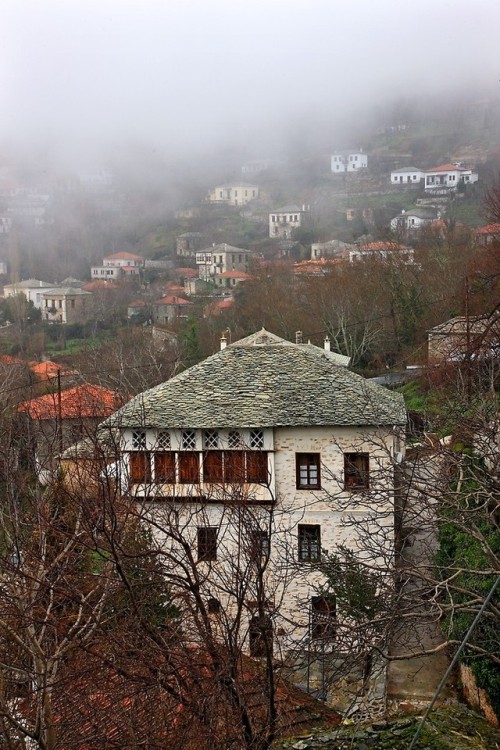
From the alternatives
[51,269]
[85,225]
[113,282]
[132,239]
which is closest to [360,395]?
[113,282]

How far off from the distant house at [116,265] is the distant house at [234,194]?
104 feet

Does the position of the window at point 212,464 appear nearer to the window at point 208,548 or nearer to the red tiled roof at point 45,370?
the window at point 208,548

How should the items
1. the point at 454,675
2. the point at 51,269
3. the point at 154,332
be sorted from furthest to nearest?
the point at 51,269 → the point at 154,332 → the point at 454,675

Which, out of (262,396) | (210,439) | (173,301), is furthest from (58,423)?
(173,301)

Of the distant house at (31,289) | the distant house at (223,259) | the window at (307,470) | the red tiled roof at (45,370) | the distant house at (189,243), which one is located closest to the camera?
the window at (307,470)

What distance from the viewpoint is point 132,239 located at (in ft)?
434

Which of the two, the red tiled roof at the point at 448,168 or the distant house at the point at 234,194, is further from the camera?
the distant house at the point at 234,194

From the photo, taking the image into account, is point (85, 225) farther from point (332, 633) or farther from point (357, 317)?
point (332, 633)

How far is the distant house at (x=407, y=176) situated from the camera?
12938cm

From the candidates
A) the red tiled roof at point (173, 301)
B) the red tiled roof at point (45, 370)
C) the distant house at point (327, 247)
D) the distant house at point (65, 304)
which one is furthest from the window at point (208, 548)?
the distant house at point (327, 247)

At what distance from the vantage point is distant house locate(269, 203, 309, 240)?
121 m

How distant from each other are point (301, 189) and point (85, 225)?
1422 inches

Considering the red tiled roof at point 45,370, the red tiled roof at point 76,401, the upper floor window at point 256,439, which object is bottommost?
the upper floor window at point 256,439

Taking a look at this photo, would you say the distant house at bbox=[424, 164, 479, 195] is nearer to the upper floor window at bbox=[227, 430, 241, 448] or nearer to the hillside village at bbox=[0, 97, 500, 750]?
the hillside village at bbox=[0, 97, 500, 750]
